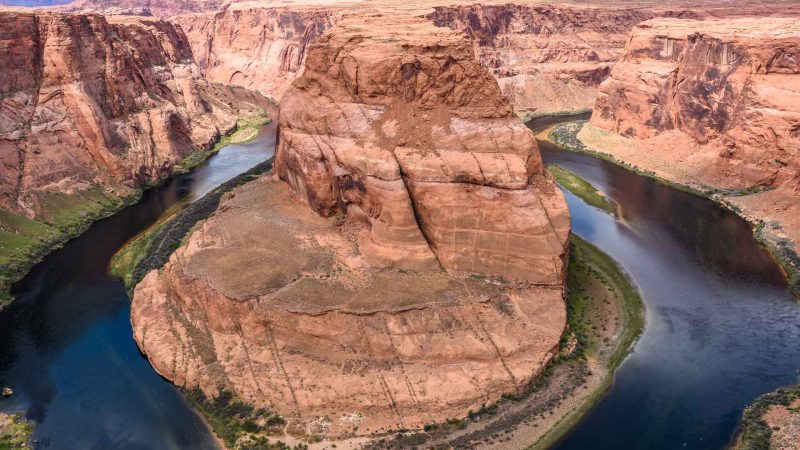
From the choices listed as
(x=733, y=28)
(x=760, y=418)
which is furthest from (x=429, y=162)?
(x=733, y=28)

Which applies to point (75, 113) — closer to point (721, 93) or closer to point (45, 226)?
point (45, 226)

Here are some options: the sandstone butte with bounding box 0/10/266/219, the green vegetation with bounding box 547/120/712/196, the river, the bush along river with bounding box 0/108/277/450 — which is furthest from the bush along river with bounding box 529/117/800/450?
the sandstone butte with bounding box 0/10/266/219

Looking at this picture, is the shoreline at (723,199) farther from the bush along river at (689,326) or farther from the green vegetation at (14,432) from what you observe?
the green vegetation at (14,432)

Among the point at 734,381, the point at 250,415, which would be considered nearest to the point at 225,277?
the point at 250,415

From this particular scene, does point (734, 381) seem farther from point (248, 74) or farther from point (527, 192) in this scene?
point (248, 74)

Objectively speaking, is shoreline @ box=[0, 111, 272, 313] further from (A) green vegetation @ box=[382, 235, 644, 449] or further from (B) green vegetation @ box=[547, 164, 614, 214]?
(B) green vegetation @ box=[547, 164, 614, 214]

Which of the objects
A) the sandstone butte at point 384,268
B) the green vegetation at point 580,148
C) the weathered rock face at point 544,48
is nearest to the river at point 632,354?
the sandstone butte at point 384,268
